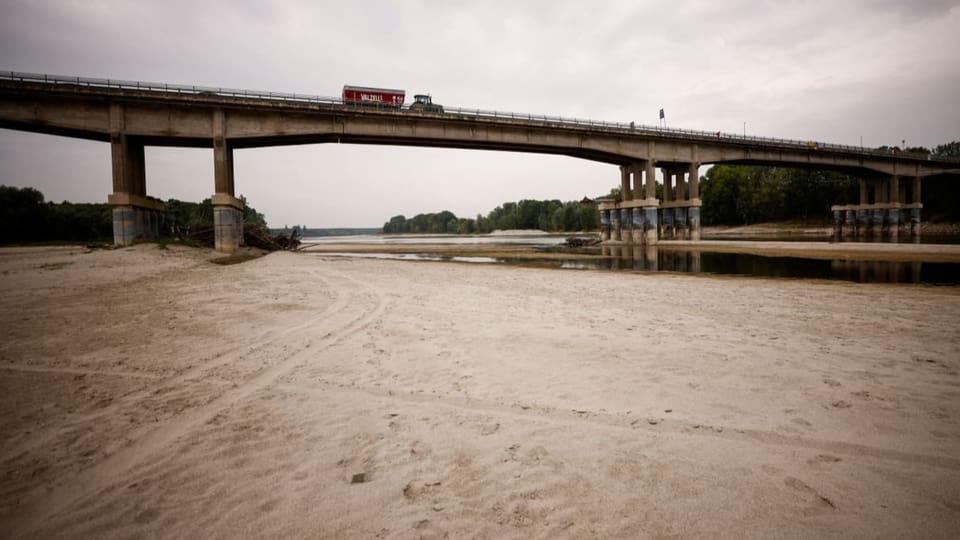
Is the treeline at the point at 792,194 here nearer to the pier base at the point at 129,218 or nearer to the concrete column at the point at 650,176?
the concrete column at the point at 650,176

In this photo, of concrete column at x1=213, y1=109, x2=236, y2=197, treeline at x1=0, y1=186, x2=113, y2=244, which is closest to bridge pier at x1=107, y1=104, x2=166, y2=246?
concrete column at x1=213, y1=109, x2=236, y2=197

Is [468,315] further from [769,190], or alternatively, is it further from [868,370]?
[769,190]

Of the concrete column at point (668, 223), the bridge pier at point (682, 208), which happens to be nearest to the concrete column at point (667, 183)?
the bridge pier at point (682, 208)

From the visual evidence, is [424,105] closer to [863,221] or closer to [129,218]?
[129,218]

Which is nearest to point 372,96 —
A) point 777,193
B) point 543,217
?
point 777,193

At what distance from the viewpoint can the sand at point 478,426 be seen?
9.43 feet

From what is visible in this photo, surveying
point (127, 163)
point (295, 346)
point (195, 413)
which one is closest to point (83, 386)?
point (195, 413)

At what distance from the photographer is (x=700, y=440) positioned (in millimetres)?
3879

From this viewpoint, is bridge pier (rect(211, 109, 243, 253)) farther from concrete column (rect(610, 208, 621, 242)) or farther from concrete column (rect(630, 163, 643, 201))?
concrete column (rect(610, 208, 621, 242))

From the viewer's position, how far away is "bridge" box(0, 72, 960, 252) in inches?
1190

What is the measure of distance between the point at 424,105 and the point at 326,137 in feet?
34.6

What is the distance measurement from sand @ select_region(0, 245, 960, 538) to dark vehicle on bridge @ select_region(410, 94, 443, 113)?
117 feet

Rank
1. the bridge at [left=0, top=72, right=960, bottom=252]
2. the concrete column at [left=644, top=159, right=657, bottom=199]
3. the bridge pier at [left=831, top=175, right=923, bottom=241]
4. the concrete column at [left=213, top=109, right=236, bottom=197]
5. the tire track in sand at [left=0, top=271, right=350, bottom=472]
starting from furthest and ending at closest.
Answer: the bridge pier at [left=831, top=175, right=923, bottom=241] < the concrete column at [left=644, top=159, right=657, bottom=199] < the concrete column at [left=213, top=109, right=236, bottom=197] < the bridge at [left=0, top=72, right=960, bottom=252] < the tire track in sand at [left=0, top=271, right=350, bottom=472]

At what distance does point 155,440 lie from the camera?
13.1ft
